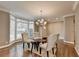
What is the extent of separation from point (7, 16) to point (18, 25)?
2.65ft

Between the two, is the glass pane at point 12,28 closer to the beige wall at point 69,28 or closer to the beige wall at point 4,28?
the beige wall at point 4,28

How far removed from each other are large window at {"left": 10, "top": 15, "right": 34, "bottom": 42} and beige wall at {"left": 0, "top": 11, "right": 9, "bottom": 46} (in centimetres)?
31

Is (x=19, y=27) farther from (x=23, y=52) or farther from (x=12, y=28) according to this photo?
(x=23, y=52)

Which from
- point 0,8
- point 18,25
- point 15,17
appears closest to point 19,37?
point 18,25

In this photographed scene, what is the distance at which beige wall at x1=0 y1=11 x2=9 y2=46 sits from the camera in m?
6.13

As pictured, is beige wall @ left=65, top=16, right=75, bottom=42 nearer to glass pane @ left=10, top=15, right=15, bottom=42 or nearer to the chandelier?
the chandelier

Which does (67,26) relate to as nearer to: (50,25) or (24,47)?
(50,25)

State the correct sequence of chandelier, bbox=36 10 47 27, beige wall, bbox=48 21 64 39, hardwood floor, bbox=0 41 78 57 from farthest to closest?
chandelier, bbox=36 10 47 27, beige wall, bbox=48 21 64 39, hardwood floor, bbox=0 41 78 57

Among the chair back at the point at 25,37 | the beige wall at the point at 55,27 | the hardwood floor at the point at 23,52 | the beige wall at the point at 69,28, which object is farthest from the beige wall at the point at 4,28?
the beige wall at the point at 69,28

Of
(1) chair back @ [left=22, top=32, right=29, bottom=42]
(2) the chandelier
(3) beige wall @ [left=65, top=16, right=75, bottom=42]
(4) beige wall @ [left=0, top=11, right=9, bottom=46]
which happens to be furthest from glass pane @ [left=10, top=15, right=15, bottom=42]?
(3) beige wall @ [left=65, top=16, right=75, bottom=42]

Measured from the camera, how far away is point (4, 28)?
250 inches

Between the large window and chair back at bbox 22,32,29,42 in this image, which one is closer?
chair back at bbox 22,32,29,42

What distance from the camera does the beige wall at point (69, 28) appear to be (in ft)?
23.5

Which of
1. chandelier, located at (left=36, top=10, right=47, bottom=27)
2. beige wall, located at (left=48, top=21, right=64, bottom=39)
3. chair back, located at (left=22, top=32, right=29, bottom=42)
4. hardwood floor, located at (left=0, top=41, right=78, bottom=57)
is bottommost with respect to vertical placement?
hardwood floor, located at (left=0, top=41, right=78, bottom=57)
